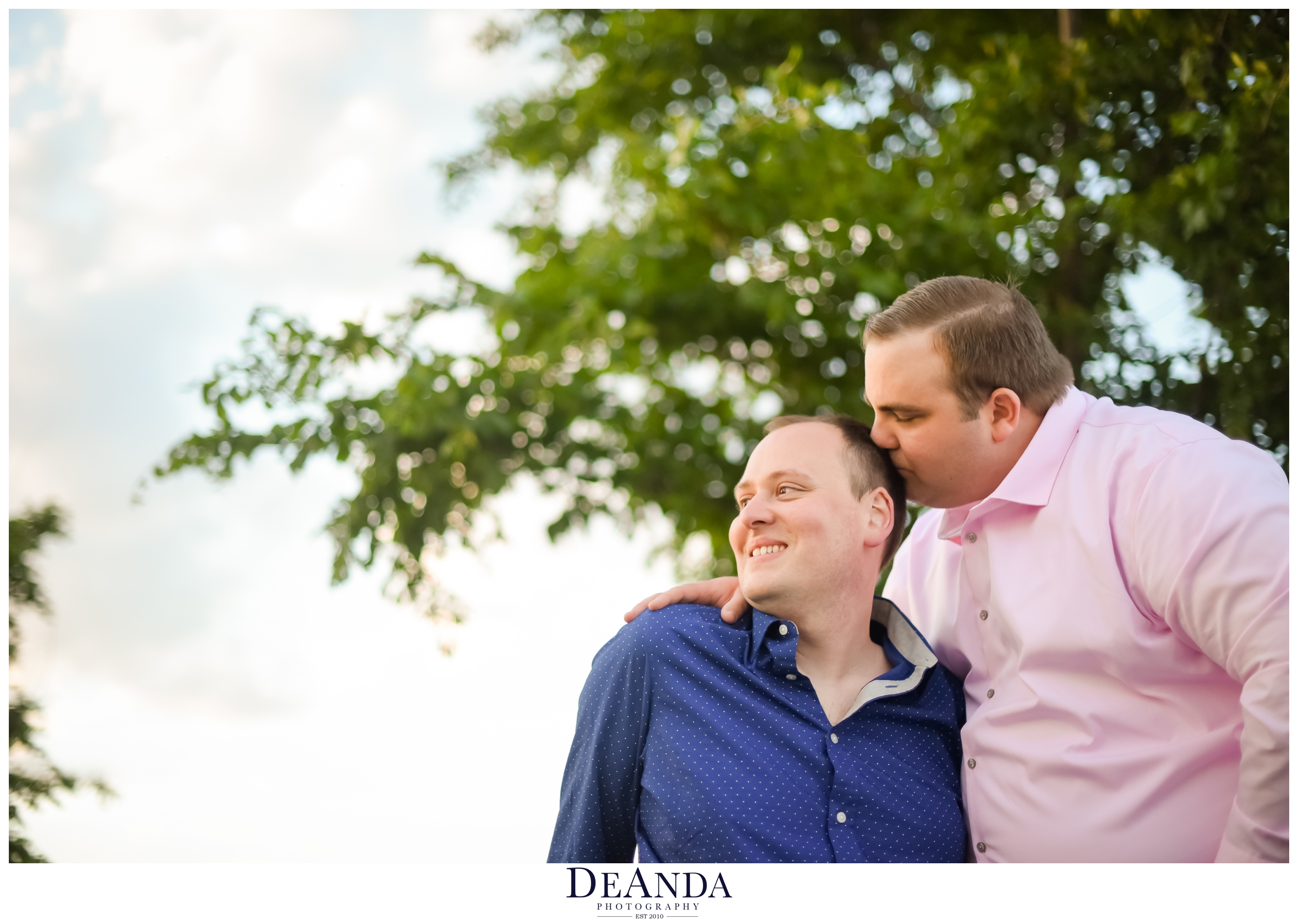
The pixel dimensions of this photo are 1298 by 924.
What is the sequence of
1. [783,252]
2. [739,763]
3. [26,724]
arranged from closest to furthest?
[739,763], [26,724], [783,252]

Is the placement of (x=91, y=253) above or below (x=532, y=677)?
above

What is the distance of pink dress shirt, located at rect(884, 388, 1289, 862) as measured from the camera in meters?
1.57

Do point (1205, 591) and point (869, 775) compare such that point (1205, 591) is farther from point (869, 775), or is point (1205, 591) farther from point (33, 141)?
point (33, 141)

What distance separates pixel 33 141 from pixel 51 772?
1.83m

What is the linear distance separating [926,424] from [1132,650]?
1.70 feet

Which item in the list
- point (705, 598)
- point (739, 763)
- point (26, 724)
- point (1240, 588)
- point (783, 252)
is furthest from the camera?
point (783, 252)

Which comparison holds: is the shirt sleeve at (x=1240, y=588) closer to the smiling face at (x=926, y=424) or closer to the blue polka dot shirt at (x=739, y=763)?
the smiling face at (x=926, y=424)

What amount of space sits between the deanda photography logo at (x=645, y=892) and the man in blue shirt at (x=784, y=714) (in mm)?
33

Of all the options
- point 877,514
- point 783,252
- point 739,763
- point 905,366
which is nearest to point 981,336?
point 905,366

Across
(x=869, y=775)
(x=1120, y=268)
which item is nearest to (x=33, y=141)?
(x=869, y=775)

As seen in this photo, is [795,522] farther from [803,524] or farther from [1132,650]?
[1132,650]

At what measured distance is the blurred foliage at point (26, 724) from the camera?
233 cm

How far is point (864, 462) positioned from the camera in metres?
Result: 1.93

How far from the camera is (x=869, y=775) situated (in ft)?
5.74
